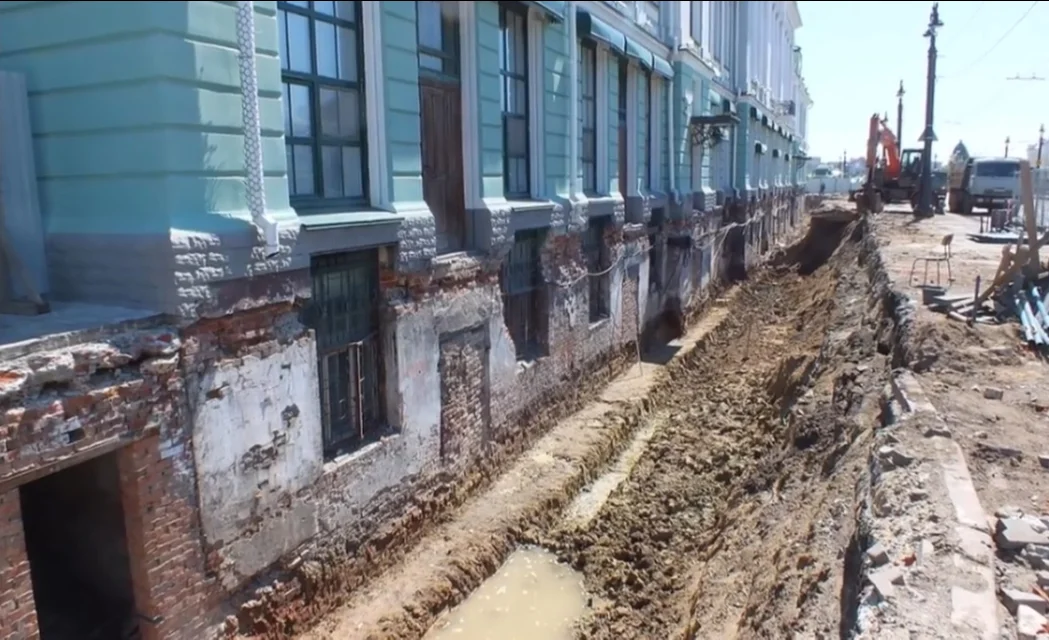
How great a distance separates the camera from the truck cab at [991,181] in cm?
3353

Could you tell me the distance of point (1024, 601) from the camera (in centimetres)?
471

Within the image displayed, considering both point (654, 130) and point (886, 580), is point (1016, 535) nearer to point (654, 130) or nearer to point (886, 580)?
point (886, 580)

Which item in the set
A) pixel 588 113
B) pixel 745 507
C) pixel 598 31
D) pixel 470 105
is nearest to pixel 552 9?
pixel 598 31

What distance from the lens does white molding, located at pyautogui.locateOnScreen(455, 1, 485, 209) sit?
8906 millimetres

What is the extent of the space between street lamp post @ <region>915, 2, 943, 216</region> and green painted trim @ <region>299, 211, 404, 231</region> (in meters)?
30.6

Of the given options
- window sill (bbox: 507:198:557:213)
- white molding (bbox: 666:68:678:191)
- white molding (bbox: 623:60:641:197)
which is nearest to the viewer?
window sill (bbox: 507:198:557:213)

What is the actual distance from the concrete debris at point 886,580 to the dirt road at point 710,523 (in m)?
0.31

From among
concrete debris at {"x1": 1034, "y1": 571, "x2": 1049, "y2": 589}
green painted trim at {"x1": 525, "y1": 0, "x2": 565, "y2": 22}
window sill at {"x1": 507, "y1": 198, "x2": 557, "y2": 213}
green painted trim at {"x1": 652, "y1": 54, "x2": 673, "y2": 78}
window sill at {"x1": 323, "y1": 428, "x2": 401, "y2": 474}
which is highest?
green painted trim at {"x1": 652, "y1": 54, "x2": 673, "y2": 78}

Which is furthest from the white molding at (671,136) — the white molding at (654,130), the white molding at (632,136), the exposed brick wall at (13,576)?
the exposed brick wall at (13,576)

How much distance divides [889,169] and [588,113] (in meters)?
27.8

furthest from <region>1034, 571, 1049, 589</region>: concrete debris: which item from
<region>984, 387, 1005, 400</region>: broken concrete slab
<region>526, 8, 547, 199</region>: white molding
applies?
<region>526, 8, 547, 199</region>: white molding

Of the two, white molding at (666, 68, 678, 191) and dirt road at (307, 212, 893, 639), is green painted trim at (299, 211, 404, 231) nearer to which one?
dirt road at (307, 212, 893, 639)

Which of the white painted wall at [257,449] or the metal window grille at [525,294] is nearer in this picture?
the white painted wall at [257,449]

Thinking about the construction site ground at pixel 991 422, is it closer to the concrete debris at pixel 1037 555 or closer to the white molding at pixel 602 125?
the concrete debris at pixel 1037 555
